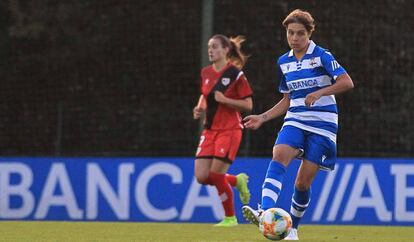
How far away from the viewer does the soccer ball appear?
313 inches

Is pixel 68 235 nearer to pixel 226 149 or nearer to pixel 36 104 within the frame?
pixel 226 149

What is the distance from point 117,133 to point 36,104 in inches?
60.1

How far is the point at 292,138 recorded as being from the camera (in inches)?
341

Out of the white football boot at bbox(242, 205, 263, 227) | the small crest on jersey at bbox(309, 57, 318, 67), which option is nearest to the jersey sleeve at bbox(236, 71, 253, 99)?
the small crest on jersey at bbox(309, 57, 318, 67)

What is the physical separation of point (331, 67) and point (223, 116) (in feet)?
10.8

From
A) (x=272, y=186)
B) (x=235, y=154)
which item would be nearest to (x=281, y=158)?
(x=272, y=186)

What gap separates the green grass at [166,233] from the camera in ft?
31.1

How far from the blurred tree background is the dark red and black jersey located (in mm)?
4806

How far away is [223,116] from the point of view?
11.8 metres

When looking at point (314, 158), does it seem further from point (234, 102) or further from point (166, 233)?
point (234, 102)

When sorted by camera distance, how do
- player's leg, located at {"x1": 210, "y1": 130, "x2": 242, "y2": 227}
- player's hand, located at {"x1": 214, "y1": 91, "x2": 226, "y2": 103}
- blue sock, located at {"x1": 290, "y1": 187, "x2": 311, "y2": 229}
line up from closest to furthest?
blue sock, located at {"x1": 290, "y1": 187, "x2": 311, "y2": 229}, player's hand, located at {"x1": 214, "y1": 91, "x2": 226, "y2": 103}, player's leg, located at {"x1": 210, "y1": 130, "x2": 242, "y2": 227}

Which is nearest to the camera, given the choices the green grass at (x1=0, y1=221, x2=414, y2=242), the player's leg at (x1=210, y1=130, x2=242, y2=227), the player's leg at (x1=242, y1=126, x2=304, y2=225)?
the player's leg at (x1=242, y1=126, x2=304, y2=225)

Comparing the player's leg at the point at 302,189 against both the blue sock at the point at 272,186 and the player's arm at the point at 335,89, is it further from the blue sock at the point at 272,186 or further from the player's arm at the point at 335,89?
the player's arm at the point at 335,89

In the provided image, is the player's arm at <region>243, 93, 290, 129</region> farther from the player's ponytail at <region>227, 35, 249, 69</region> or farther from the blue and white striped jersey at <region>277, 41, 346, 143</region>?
the player's ponytail at <region>227, 35, 249, 69</region>
